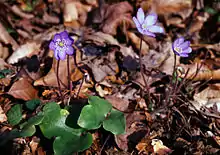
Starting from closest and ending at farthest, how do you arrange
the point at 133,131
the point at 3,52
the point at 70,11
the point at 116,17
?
the point at 133,131 → the point at 3,52 → the point at 116,17 → the point at 70,11

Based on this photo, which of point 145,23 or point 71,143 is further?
Result: point 145,23

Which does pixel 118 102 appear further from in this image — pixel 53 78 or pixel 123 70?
pixel 53 78

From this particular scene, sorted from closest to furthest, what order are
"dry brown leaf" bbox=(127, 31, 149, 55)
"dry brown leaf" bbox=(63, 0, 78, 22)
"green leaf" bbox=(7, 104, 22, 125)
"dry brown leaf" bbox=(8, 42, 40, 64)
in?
1. "green leaf" bbox=(7, 104, 22, 125)
2. "dry brown leaf" bbox=(8, 42, 40, 64)
3. "dry brown leaf" bbox=(127, 31, 149, 55)
4. "dry brown leaf" bbox=(63, 0, 78, 22)

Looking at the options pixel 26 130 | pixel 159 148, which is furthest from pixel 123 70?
pixel 26 130

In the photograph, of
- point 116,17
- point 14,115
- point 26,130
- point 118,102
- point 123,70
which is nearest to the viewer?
point 26,130

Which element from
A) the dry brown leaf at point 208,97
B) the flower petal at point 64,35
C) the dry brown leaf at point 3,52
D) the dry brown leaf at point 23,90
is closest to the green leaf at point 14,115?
the dry brown leaf at point 23,90

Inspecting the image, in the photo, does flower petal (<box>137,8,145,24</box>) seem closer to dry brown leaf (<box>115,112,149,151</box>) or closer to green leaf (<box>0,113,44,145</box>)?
dry brown leaf (<box>115,112,149,151</box>)

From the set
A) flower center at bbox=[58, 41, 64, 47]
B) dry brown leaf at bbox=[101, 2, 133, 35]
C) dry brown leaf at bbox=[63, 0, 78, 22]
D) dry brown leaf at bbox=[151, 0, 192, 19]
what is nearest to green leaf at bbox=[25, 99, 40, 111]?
flower center at bbox=[58, 41, 64, 47]
